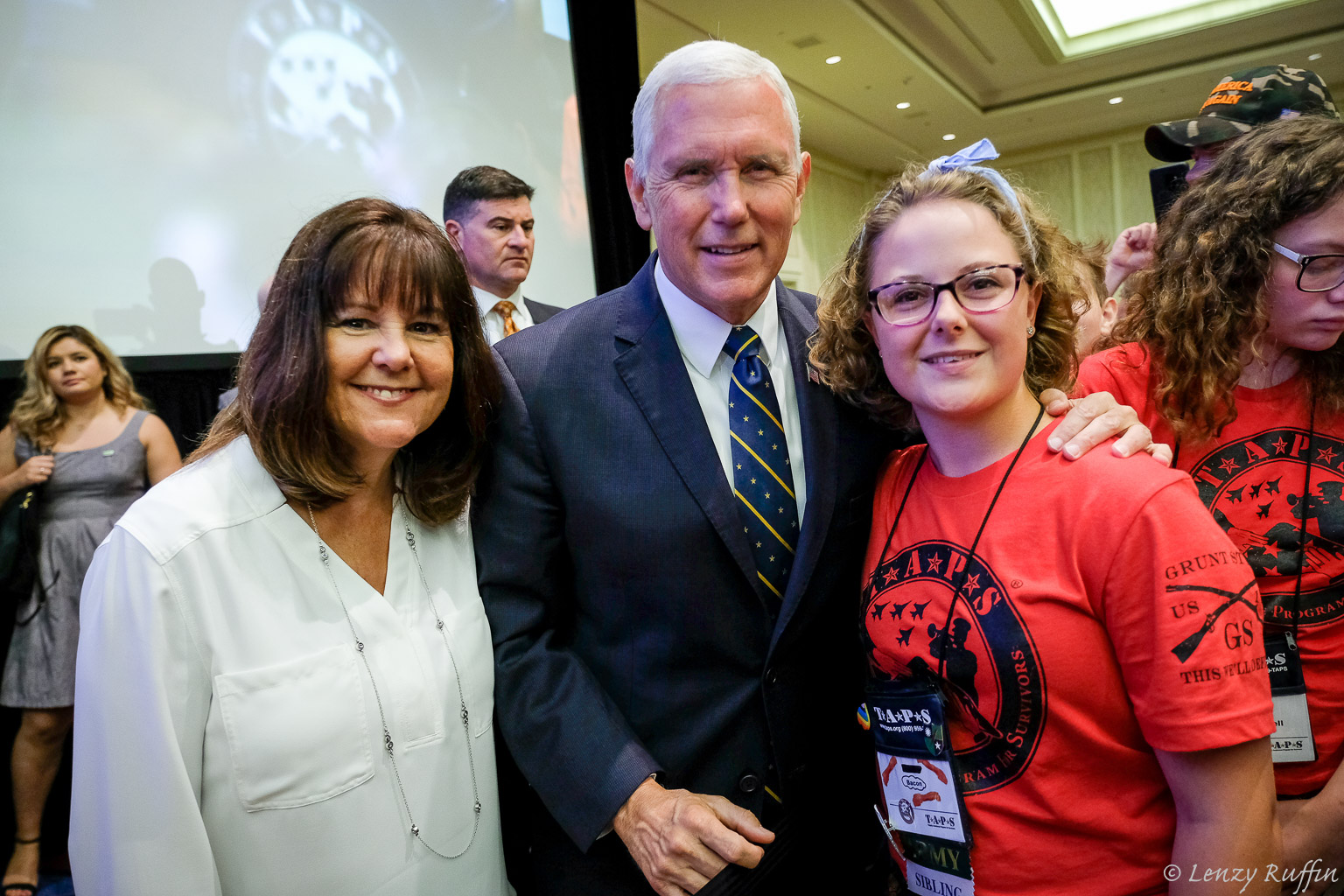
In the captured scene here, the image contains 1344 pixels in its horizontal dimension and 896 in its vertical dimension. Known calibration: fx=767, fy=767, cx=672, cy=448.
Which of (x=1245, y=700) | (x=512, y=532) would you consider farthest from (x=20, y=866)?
(x=1245, y=700)

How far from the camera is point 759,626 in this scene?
1.32 m

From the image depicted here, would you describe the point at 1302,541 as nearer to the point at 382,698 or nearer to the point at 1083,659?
the point at 1083,659

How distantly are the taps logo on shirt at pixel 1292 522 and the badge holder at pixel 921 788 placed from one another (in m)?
0.59

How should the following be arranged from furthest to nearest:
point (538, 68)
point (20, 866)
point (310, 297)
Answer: point (538, 68) → point (20, 866) → point (310, 297)

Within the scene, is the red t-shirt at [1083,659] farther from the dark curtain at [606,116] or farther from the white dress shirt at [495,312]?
the dark curtain at [606,116]

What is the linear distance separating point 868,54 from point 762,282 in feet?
21.2

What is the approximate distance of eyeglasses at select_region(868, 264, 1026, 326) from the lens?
1125mm

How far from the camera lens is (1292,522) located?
1.23 m

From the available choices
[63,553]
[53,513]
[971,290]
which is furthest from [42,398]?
[971,290]

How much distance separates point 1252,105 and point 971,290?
1.38 meters

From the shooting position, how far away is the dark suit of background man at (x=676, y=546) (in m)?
1.29

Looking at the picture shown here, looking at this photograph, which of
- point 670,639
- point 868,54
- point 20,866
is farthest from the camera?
point 868,54

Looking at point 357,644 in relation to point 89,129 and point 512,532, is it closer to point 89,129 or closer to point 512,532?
point 512,532

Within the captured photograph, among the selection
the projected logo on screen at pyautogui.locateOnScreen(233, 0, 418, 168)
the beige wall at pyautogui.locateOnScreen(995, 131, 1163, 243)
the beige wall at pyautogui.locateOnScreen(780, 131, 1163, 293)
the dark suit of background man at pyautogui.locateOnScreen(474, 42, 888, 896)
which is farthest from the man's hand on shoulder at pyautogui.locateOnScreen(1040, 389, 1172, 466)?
the beige wall at pyautogui.locateOnScreen(995, 131, 1163, 243)
